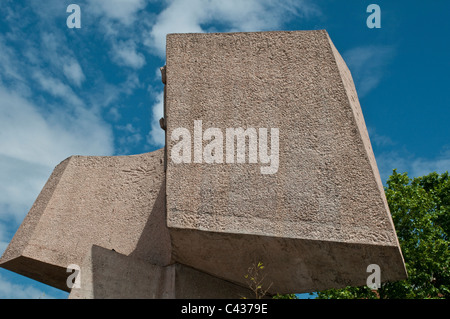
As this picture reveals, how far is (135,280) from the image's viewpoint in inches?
→ 183

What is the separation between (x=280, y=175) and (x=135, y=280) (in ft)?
5.80

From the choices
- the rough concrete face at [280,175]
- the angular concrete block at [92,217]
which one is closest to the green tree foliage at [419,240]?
the angular concrete block at [92,217]

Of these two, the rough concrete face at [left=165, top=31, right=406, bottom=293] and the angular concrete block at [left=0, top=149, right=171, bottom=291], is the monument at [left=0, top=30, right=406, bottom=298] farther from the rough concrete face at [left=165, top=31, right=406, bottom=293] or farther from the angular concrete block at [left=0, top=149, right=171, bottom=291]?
the angular concrete block at [left=0, top=149, right=171, bottom=291]

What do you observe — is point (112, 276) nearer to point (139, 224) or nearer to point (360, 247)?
point (139, 224)

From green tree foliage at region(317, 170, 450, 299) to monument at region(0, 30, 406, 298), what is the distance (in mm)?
6880

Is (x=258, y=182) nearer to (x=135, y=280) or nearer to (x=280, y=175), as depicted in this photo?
(x=280, y=175)

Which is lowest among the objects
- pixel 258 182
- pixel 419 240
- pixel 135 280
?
pixel 135 280

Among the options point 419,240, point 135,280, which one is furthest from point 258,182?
point 419,240

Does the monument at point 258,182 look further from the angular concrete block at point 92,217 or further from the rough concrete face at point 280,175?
the angular concrete block at point 92,217

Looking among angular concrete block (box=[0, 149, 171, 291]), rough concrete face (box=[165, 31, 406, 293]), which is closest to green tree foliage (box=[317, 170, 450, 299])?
angular concrete block (box=[0, 149, 171, 291])

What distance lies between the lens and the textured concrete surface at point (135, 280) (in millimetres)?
4465

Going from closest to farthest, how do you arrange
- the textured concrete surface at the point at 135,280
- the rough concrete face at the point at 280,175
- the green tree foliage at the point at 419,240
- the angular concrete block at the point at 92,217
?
the rough concrete face at the point at 280,175 < the textured concrete surface at the point at 135,280 < the angular concrete block at the point at 92,217 < the green tree foliage at the point at 419,240

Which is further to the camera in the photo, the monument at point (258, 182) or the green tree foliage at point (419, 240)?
the green tree foliage at point (419, 240)

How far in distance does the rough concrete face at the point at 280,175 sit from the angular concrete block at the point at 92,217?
863mm
